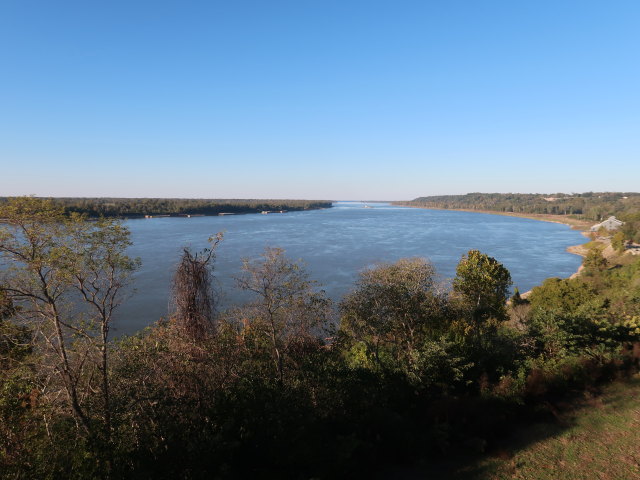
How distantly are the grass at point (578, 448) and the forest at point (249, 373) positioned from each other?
2.55ft

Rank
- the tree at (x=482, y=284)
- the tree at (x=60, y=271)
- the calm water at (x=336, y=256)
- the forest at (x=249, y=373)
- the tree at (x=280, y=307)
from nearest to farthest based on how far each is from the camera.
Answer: the forest at (x=249, y=373)
the tree at (x=60, y=271)
the tree at (x=280, y=307)
the tree at (x=482, y=284)
the calm water at (x=336, y=256)

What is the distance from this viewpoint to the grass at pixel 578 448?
8.76 m

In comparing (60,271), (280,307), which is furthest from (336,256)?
(60,271)

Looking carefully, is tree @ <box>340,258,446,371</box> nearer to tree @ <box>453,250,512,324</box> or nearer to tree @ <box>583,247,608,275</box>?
tree @ <box>453,250,512,324</box>

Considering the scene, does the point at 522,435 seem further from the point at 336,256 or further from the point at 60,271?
the point at 336,256

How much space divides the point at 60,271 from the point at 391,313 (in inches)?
468

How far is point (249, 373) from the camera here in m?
11.7

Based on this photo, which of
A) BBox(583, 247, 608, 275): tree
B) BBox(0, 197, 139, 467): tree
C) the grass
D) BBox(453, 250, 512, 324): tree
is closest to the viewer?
BBox(0, 197, 139, 467): tree

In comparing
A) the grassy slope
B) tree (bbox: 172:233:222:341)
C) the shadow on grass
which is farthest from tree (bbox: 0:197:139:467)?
the grassy slope

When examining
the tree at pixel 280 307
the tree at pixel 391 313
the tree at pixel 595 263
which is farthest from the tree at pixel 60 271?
the tree at pixel 595 263

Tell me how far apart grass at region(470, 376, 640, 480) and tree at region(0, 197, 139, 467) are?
9.49 metres

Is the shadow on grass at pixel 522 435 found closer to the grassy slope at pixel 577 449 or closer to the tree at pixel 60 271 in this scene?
the grassy slope at pixel 577 449

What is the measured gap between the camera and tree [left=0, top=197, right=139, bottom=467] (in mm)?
8328

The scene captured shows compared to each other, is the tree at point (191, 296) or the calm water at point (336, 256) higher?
the tree at point (191, 296)
